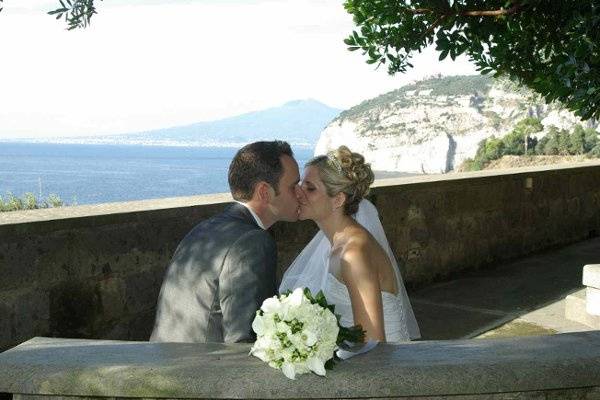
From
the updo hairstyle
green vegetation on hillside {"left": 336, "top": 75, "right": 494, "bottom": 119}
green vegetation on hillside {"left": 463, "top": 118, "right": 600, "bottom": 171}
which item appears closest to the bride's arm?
the updo hairstyle

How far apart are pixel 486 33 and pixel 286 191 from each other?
4665mm

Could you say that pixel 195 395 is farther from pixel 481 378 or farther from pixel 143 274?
pixel 143 274

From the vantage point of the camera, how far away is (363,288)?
368cm

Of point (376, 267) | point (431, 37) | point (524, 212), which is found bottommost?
point (524, 212)

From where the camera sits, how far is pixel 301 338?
8.20 feet

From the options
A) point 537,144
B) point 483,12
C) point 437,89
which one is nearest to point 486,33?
point 483,12

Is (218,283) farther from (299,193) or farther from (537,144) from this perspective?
(537,144)

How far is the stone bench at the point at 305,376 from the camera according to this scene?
2.55m

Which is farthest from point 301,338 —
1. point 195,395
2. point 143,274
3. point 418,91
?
point 418,91

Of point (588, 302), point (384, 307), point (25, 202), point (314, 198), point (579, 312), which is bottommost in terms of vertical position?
point (25, 202)

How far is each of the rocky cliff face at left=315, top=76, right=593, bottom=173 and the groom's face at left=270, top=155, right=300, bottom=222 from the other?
296 ft

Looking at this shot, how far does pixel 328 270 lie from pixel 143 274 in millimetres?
1768

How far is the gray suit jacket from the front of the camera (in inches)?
123

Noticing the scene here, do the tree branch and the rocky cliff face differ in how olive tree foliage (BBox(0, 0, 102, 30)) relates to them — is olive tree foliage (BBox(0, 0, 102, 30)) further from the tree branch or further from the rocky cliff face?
the rocky cliff face
